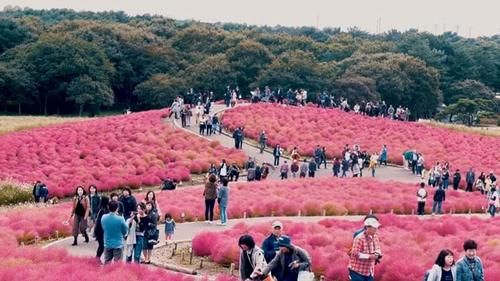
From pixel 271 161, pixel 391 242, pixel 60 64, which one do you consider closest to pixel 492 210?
pixel 391 242

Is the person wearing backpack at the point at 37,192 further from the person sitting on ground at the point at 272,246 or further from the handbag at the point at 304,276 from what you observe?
the handbag at the point at 304,276

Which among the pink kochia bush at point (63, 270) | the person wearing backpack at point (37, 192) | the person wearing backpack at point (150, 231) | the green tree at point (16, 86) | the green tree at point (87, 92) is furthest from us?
the green tree at point (87, 92)

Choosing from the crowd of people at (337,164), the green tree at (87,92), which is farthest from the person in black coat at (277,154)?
the green tree at (87,92)

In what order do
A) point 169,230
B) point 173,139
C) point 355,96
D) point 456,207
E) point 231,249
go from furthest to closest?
point 355,96, point 173,139, point 456,207, point 169,230, point 231,249

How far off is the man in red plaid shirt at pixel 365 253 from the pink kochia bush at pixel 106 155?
970 inches

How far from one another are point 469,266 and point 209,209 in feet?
43.7

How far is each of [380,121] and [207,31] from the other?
57953mm

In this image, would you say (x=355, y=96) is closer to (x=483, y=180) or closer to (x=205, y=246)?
(x=483, y=180)

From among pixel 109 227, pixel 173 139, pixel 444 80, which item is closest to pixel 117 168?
pixel 173 139

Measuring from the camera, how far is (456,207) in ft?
101

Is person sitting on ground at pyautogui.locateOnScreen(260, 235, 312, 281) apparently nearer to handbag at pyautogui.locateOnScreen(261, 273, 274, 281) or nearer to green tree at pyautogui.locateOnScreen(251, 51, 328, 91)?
handbag at pyautogui.locateOnScreen(261, 273, 274, 281)

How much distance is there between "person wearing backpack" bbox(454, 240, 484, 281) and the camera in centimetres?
1175

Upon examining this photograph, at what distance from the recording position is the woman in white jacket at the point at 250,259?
1123cm

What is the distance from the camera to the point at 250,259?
11.5 metres
